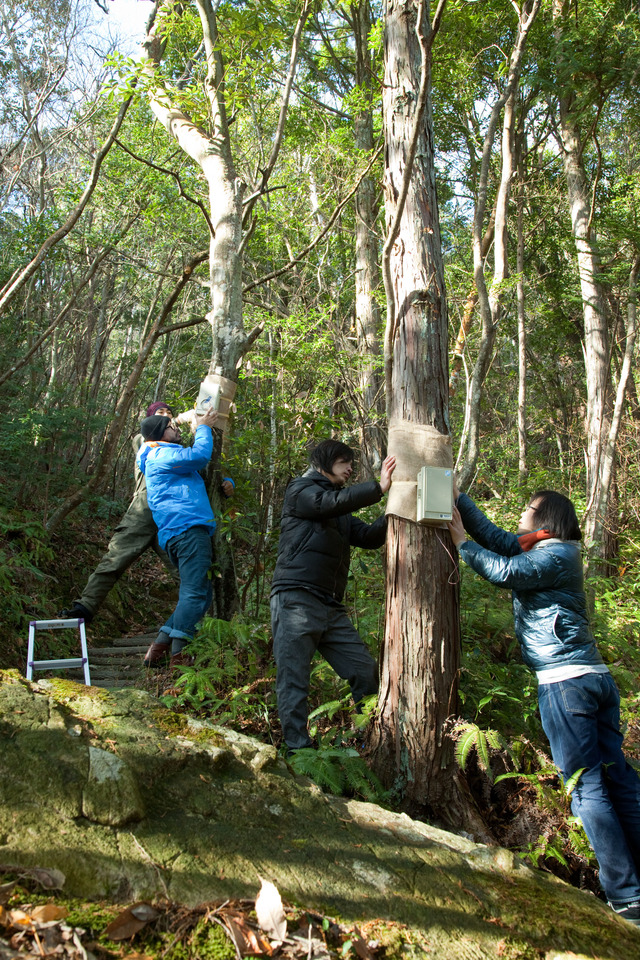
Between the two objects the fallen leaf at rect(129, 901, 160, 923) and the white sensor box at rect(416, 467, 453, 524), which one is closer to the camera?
the fallen leaf at rect(129, 901, 160, 923)

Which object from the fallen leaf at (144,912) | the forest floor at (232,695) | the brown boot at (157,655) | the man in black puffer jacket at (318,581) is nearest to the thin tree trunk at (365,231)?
the forest floor at (232,695)

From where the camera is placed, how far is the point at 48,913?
1.76 m

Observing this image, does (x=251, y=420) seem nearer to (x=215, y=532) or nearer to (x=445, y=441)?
(x=215, y=532)

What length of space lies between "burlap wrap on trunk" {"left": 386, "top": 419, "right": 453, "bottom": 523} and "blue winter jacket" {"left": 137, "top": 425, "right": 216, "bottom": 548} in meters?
2.11

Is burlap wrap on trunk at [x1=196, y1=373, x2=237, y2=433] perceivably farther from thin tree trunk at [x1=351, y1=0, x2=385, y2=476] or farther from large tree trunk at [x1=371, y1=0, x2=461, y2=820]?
thin tree trunk at [x1=351, y1=0, x2=385, y2=476]

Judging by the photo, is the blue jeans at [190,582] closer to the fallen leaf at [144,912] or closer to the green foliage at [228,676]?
the green foliage at [228,676]

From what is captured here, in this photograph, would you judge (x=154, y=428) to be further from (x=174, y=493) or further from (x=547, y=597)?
(x=547, y=597)

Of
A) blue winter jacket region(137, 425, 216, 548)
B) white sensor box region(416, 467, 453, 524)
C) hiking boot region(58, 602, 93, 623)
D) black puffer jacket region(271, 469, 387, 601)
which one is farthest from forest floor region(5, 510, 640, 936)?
white sensor box region(416, 467, 453, 524)

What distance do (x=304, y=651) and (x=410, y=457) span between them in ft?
4.58

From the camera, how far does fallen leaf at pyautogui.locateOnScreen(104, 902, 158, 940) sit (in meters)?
1.78

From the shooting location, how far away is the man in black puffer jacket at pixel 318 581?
3975mm

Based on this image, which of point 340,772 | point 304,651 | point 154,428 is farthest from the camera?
point 154,428

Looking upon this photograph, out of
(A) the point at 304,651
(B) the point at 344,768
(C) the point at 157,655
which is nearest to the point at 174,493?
(C) the point at 157,655

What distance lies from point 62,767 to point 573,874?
2.91 meters
